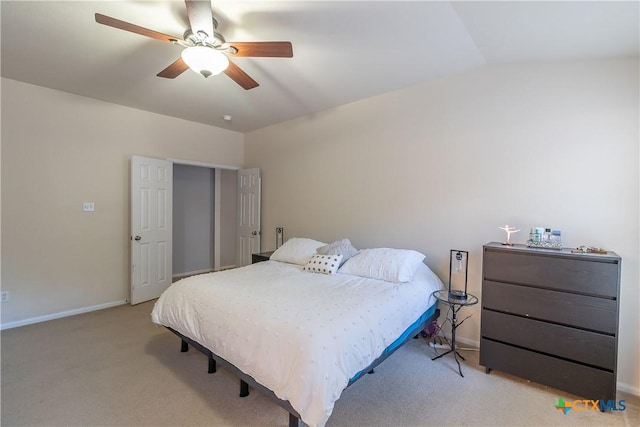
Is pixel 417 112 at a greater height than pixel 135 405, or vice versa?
pixel 417 112

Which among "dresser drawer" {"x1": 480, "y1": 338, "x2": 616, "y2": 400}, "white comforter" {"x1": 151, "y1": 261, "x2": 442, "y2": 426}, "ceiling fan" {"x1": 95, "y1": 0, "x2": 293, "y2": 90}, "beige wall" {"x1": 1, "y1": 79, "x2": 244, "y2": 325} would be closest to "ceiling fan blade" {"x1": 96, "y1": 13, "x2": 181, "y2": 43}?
"ceiling fan" {"x1": 95, "y1": 0, "x2": 293, "y2": 90}

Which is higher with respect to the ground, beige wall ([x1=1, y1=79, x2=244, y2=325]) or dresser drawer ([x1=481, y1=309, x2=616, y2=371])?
beige wall ([x1=1, y1=79, x2=244, y2=325])

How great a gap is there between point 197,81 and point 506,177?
327 centimetres

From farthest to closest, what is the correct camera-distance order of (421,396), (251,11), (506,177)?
(506,177)
(421,396)
(251,11)

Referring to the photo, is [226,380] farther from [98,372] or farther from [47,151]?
[47,151]

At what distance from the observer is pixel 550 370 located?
2.06m

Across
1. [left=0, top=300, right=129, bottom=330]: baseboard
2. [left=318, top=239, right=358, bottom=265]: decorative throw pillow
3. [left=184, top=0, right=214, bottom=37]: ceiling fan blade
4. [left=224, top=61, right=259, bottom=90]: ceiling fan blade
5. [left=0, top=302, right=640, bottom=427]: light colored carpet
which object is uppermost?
[left=184, top=0, right=214, bottom=37]: ceiling fan blade

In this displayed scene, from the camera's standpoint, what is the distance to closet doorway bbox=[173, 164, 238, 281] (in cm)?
525

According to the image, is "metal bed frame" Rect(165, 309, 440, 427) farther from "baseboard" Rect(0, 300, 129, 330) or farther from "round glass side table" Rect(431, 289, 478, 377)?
"baseboard" Rect(0, 300, 129, 330)

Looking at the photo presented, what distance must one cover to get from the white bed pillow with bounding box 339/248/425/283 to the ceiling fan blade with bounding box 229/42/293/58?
1.96 m

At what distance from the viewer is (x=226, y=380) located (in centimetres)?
219

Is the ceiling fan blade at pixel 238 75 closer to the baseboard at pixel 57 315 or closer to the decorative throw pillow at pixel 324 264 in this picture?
the decorative throw pillow at pixel 324 264

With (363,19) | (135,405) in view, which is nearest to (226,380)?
(135,405)

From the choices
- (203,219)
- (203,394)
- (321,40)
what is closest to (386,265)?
(203,394)
